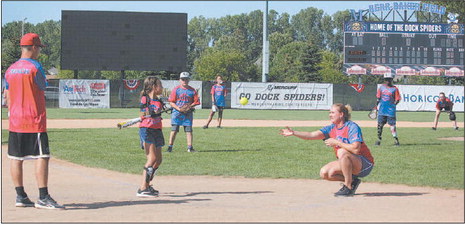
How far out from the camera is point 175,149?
15.9 metres

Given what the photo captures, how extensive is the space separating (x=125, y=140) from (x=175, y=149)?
3107 millimetres

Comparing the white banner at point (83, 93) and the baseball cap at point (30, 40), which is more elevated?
the baseball cap at point (30, 40)

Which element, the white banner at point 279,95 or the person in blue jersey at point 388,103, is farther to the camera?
the white banner at point 279,95

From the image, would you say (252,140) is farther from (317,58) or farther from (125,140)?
(317,58)

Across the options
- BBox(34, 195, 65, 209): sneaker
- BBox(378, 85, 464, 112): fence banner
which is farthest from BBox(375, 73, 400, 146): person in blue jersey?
BBox(378, 85, 464, 112): fence banner

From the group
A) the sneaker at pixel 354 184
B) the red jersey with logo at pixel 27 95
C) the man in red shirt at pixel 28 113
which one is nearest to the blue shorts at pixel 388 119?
the sneaker at pixel 354 184

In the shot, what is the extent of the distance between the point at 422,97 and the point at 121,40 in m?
20.6

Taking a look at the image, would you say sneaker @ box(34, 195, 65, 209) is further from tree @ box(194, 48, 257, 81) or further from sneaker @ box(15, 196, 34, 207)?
tree @ box(194, 48, 257, 81)

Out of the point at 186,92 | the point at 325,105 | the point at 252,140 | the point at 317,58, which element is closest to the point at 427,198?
the point at 186,92

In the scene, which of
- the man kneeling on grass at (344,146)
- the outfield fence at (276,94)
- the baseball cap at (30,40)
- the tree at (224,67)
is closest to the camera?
the baseball cap at (30,40)

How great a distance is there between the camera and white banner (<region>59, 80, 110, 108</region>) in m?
41.0

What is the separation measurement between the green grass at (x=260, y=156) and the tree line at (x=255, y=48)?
3805 cm

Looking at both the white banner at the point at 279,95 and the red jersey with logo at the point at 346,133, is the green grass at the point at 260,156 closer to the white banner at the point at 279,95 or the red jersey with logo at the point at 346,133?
the red jersey with logo at the point at 346,133

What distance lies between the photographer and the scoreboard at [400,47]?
44.8m
